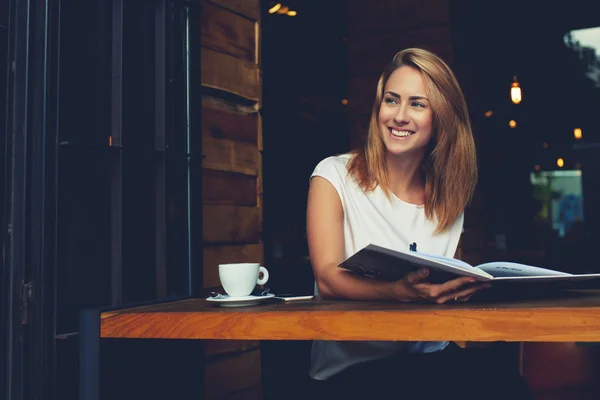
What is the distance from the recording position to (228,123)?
219 centimetres

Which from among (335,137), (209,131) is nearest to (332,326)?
(209,131)

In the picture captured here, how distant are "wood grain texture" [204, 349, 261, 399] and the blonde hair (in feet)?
2.68

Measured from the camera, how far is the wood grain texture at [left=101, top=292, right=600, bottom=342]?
3.10ft

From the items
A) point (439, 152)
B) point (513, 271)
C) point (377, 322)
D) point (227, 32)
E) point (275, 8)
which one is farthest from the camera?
point (275, 8)

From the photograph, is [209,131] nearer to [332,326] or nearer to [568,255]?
[332,326]

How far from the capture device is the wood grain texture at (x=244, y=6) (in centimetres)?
220

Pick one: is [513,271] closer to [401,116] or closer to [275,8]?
[401,116]

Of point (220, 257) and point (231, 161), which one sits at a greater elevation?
point (231, 161)

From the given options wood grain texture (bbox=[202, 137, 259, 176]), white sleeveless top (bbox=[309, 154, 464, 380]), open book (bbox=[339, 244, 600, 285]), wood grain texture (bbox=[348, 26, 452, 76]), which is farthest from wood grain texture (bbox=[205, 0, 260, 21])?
wood grain texture (bbox=[348, 26, 452, 76])

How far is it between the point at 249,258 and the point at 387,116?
2.74ft

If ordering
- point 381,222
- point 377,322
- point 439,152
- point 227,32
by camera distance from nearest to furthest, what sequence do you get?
point 377,322 → point 381,222 → point 439,152 → point 227,32

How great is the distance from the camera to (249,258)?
7.46 feet

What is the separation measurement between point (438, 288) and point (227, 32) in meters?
1.42

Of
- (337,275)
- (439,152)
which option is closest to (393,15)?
(439,152)
